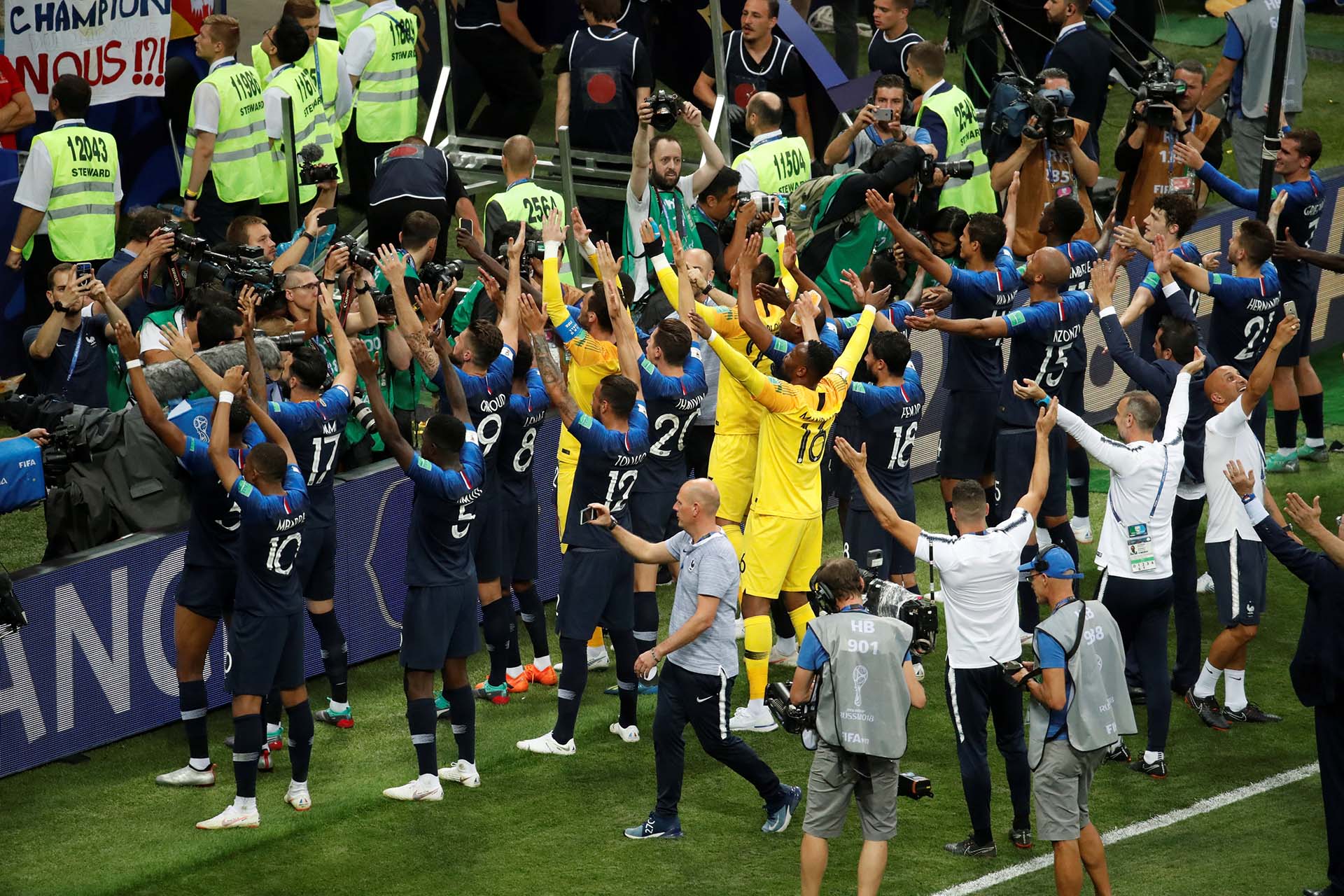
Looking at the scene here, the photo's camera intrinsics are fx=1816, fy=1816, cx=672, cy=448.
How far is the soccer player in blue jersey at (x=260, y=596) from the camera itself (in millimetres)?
8703

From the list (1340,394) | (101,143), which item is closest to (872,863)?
(101,143)

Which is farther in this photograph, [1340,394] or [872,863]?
[1340,394]

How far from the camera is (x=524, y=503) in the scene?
10.5m

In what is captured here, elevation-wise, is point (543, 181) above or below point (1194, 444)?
above

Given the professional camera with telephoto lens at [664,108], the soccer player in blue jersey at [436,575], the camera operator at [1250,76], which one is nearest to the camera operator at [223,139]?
the professional camera with telephoto lens at [664,108]

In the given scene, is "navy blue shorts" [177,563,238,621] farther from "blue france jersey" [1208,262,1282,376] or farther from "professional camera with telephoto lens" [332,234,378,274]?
"blue france jersey" [1208,262,1282,376]

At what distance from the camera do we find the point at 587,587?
9.68m

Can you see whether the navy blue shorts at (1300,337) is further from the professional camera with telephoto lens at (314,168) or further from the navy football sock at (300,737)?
the navy football sock at (300,737)

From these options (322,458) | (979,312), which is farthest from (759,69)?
(322,458)

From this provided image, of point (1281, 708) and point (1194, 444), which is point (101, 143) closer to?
point (1194, 444)

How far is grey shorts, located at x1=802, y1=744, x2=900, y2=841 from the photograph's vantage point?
800 cm

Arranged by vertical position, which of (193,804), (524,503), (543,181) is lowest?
(193,804)

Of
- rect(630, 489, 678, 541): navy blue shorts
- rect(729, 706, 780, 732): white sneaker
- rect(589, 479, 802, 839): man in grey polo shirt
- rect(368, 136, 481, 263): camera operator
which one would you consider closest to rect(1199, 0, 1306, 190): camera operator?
rect(368, 136, 481, 263): camera operator

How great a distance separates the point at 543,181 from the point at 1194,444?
6.08 m
